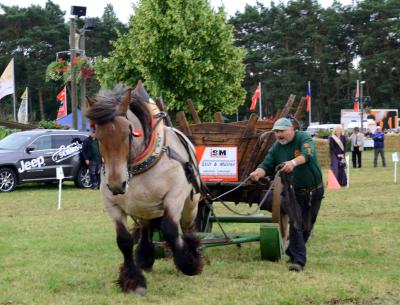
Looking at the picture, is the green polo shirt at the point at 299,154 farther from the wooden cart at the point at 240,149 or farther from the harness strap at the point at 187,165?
the harness strap at the point at 187,165

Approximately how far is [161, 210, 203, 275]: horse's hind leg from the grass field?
0.64ft

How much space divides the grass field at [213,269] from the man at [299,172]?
29 centimetres

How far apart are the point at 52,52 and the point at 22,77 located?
4.05 meters

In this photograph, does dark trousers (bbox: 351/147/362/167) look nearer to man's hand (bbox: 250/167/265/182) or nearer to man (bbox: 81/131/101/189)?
man (bbox: 81/131/101/189)

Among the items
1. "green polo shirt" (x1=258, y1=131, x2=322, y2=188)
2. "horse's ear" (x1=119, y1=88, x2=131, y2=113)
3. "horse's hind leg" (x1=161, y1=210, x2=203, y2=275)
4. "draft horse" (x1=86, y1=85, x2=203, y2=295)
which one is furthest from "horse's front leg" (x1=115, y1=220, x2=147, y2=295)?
"green polo shirt" (x1=258, y1=131, x2=322, y2=188)

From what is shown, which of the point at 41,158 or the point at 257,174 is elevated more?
the point at 257,174

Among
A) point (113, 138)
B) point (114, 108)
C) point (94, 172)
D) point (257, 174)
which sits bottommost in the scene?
point (94, 172)

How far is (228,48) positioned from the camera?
26375mm

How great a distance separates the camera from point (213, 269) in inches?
292

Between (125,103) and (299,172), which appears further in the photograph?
(299,172)

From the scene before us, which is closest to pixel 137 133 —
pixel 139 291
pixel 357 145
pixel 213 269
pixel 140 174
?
pixel 140 174

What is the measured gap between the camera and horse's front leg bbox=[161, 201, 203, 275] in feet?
20.5

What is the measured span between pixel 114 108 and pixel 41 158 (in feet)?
46.1

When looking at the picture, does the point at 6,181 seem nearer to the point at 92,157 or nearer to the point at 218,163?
the point at 92,157
